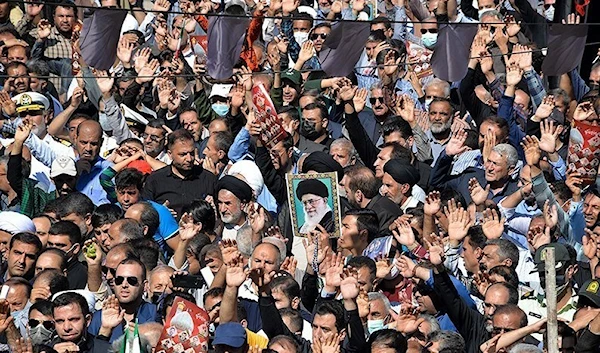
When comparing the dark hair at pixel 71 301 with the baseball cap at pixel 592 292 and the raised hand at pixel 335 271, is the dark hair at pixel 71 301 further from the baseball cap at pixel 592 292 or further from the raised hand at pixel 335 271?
the baseball cap at pixel 592 292

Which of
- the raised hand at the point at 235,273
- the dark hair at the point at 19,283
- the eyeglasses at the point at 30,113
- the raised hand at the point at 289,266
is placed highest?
the raised hand at the point at 235,273

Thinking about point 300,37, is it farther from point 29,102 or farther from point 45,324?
point 45,324

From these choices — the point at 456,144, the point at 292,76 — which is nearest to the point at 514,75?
the point at 456,144

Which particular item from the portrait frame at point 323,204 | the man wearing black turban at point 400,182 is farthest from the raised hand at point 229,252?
the man wearing black turban at point 400,182

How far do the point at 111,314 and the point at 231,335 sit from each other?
1015 millimetres

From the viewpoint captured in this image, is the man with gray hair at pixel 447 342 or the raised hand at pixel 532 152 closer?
the man with gray hair at pixel 447 342

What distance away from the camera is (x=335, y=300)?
12.5 m

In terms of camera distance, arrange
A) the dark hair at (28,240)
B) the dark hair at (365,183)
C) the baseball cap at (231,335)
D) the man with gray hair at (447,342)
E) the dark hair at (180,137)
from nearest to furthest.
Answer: the man with gray hair at (447,342) < the baseball cap at (231,335) < the dark hair at (28,240) < the dark hair at (365,183) < the dark hair at (180,137)

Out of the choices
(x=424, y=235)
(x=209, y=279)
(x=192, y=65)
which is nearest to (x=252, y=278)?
(x=209, y=279)

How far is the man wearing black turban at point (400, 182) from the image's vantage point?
1504cm

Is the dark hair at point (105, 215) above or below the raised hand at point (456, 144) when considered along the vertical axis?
below

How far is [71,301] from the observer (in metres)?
12.6

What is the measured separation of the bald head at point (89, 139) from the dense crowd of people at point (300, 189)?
2cm

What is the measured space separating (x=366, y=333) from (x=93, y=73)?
21.2 ft
